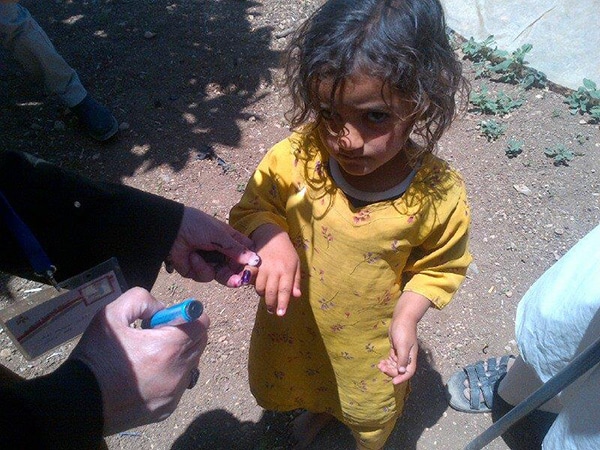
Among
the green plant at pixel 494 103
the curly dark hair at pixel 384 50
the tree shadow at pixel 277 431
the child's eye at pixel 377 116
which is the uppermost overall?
the curly dark hair at pixel 384 50

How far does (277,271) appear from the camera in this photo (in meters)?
1.55

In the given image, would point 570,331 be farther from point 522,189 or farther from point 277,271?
point 522,189

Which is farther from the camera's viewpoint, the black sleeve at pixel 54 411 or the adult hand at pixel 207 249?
the adult hand at pixel 207 249

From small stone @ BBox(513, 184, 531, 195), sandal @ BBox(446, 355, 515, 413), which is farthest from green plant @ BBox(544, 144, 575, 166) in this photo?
sandal @ BBox(446, 355, 515, 413)

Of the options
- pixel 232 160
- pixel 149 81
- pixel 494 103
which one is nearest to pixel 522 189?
pixel 494 103

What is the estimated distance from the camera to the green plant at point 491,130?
12.8ft

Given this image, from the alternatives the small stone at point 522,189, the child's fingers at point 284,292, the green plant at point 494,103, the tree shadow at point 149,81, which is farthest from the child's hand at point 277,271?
the green plant at point 494,103

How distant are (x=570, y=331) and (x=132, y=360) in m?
1.31

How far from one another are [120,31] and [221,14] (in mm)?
964

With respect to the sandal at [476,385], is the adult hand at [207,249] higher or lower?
higher

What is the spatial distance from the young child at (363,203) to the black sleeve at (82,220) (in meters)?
0.27

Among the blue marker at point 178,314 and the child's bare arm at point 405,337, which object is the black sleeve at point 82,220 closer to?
the blue marker at point 178,314

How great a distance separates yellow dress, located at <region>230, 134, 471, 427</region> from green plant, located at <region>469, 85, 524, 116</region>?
275 centimetres

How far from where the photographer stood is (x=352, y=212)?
1.59 meters
